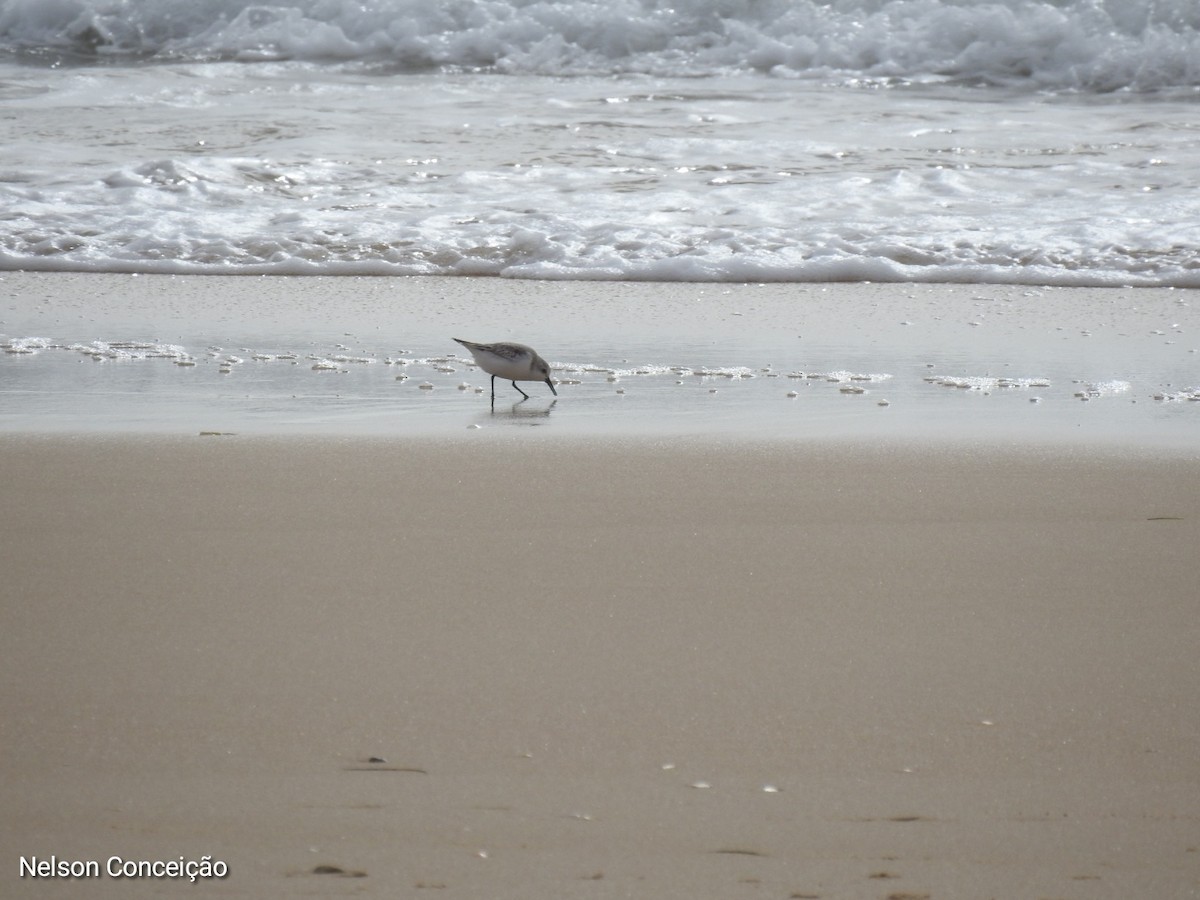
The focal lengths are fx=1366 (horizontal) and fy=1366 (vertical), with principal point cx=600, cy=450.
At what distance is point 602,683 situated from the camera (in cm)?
199

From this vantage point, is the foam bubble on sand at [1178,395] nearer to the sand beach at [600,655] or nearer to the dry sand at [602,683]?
the sand beach at [600,655]

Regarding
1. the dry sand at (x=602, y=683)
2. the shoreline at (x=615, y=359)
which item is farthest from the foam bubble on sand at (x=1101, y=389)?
the dry sand at (x=602, y=683)

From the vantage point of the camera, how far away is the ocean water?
6559mm

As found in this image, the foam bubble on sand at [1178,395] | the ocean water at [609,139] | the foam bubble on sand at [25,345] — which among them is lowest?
the foam bubble on sand at [1178,395]

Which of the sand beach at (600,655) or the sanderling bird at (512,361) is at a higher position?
the sanderling bird at (512,361)

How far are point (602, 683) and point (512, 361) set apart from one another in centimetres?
210

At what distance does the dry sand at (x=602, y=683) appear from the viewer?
1.56 m

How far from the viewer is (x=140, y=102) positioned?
10484 mm

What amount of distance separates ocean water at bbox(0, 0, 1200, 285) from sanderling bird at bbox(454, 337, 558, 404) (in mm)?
2290

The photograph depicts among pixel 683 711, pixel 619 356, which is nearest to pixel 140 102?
pixel 619 356

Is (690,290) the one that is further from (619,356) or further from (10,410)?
(10,410)

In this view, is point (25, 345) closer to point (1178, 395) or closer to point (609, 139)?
point (1178, 395)

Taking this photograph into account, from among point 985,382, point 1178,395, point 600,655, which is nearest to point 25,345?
point 985,382

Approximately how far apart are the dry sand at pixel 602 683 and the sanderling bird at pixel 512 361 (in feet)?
2.93
